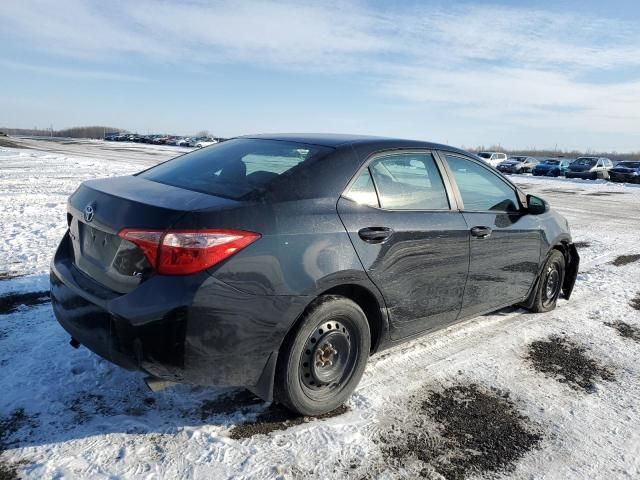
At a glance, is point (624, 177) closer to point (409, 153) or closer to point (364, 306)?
point (409, 153)

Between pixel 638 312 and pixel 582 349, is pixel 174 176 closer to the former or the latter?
pixel 582 349

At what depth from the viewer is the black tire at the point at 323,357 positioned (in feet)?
9.07

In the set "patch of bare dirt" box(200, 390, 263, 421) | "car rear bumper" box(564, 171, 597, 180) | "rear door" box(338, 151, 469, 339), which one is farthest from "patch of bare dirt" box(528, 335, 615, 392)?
"car rear bumper" box(564, 171, 597, 180)

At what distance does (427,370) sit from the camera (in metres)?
3.64

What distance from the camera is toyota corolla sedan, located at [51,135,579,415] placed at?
2.44 meters

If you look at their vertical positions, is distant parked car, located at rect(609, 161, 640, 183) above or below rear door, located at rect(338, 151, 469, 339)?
below

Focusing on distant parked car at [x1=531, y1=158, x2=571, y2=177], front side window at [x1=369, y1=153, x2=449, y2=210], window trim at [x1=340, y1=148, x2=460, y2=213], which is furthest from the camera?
distant parked car at [x1=531, y1=158, x2=571, y2=177]

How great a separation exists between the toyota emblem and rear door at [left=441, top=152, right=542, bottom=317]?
245cm

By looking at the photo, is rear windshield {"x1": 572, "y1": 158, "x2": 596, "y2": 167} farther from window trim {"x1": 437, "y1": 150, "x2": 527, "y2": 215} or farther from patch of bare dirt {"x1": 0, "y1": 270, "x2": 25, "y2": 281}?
patch of bare dirt {"x1": 0, "y1": 270, "x2": 25, "y2": 281}

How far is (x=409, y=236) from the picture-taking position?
3.25 metres

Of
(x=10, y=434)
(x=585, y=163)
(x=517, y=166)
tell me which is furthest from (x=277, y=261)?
(x=517, y=166)

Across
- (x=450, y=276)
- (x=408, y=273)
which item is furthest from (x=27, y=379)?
(x=450, y=276)

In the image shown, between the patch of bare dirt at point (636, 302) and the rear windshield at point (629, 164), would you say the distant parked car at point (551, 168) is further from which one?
the patch of bare dirt at point (636, 302)

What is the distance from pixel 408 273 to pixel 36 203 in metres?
8.62
